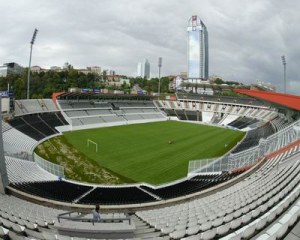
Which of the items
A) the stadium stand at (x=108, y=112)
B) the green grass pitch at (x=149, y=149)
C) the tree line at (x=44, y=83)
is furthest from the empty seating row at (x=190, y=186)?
the tree line at (x=44, y=83)

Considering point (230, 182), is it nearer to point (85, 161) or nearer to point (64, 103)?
point (85, 161)

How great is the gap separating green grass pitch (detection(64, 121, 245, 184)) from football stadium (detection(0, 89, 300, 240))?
0.11 meters

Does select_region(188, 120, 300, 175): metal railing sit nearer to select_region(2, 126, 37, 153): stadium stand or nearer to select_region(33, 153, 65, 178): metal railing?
select_region(33, 153, 65, 178): metal railing

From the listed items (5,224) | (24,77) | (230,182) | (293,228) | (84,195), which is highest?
(24,77)

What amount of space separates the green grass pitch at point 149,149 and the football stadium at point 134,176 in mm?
113

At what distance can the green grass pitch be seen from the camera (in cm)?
2455

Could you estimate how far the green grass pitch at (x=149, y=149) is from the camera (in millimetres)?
24550

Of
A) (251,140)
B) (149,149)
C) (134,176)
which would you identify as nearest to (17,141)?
(149,149)

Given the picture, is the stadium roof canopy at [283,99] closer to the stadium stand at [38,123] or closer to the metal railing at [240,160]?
the metal railing at [240,160]

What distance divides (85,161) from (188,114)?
43.6m

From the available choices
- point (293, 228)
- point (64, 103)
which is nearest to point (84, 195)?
point (293, 228)

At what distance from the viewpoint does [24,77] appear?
251ft

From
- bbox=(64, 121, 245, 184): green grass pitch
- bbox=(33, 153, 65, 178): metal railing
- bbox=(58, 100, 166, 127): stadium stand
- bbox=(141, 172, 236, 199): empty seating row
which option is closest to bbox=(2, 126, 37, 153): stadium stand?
bbox=(64, 121, 245, 184): green grass pitch

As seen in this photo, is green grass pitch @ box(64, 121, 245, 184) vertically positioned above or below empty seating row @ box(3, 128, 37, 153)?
below
